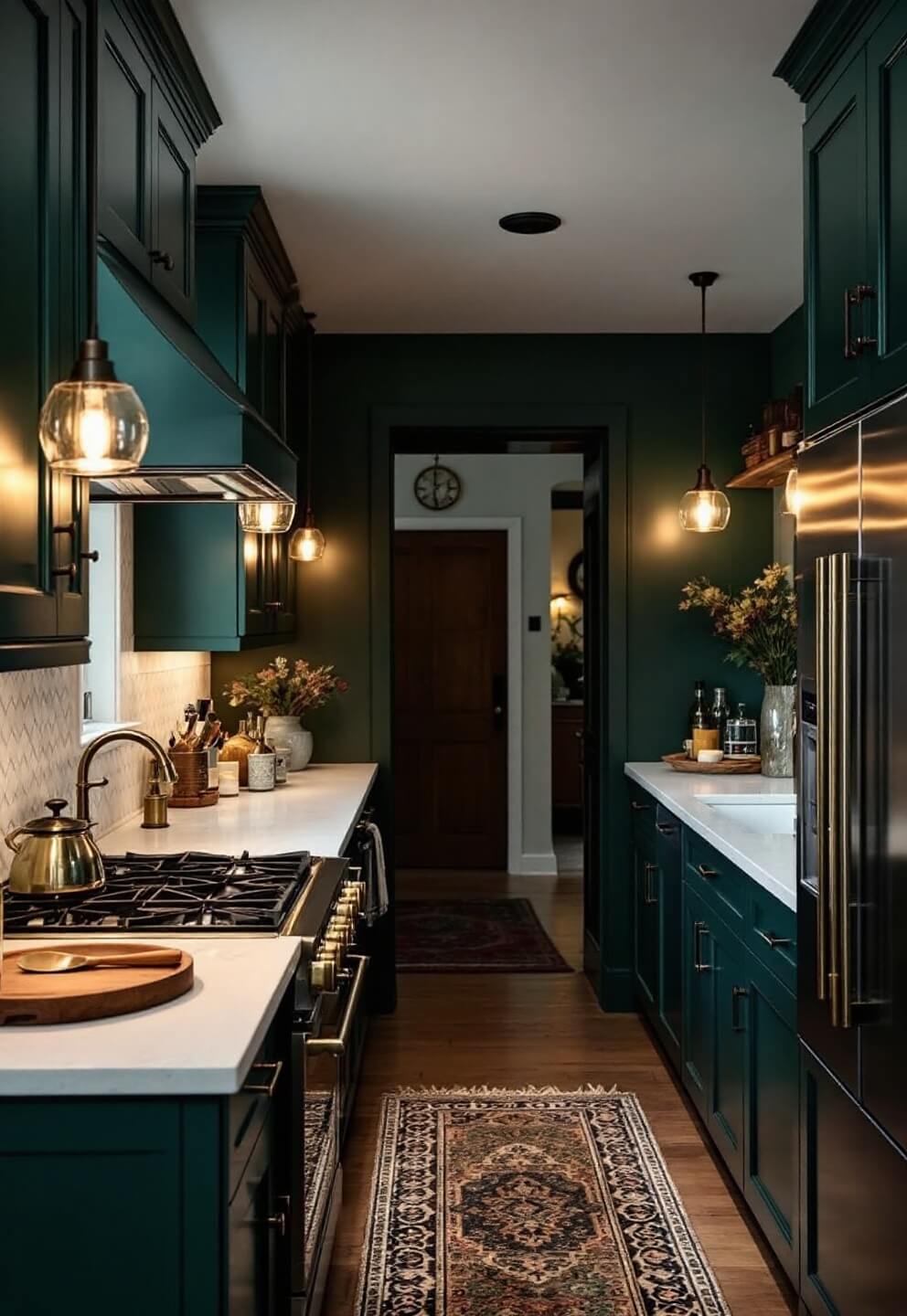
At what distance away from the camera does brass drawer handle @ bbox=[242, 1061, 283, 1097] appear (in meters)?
1.86

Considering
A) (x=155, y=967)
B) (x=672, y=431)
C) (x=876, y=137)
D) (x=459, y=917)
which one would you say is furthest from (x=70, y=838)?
(x=459, y=917)

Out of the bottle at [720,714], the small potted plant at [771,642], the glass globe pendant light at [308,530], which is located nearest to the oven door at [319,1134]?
the glass globe pendant light at [308,530]

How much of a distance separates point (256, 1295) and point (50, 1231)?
19.0 inches

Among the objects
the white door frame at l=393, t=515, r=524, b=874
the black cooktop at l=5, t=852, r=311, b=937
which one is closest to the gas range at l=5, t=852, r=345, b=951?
the black cooktop at l=5, t=852, r=311, b=937

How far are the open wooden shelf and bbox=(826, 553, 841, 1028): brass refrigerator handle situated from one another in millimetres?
2282

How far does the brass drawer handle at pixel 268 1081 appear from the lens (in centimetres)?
186

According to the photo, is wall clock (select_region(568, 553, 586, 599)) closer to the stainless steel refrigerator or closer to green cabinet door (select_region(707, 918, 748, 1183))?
green cabinet door (select_region(707, 918, 748, 1183))

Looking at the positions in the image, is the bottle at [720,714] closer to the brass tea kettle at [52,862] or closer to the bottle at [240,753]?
the bottle at [240,753]

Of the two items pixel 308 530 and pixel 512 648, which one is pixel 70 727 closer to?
pixel 308 530

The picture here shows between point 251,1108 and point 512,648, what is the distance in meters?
6.29

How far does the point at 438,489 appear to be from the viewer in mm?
8148

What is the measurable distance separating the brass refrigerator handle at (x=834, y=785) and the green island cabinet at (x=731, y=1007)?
0.45 meters

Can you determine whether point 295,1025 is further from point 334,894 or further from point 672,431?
point 672,431

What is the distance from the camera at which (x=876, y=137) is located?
2.26 meters
